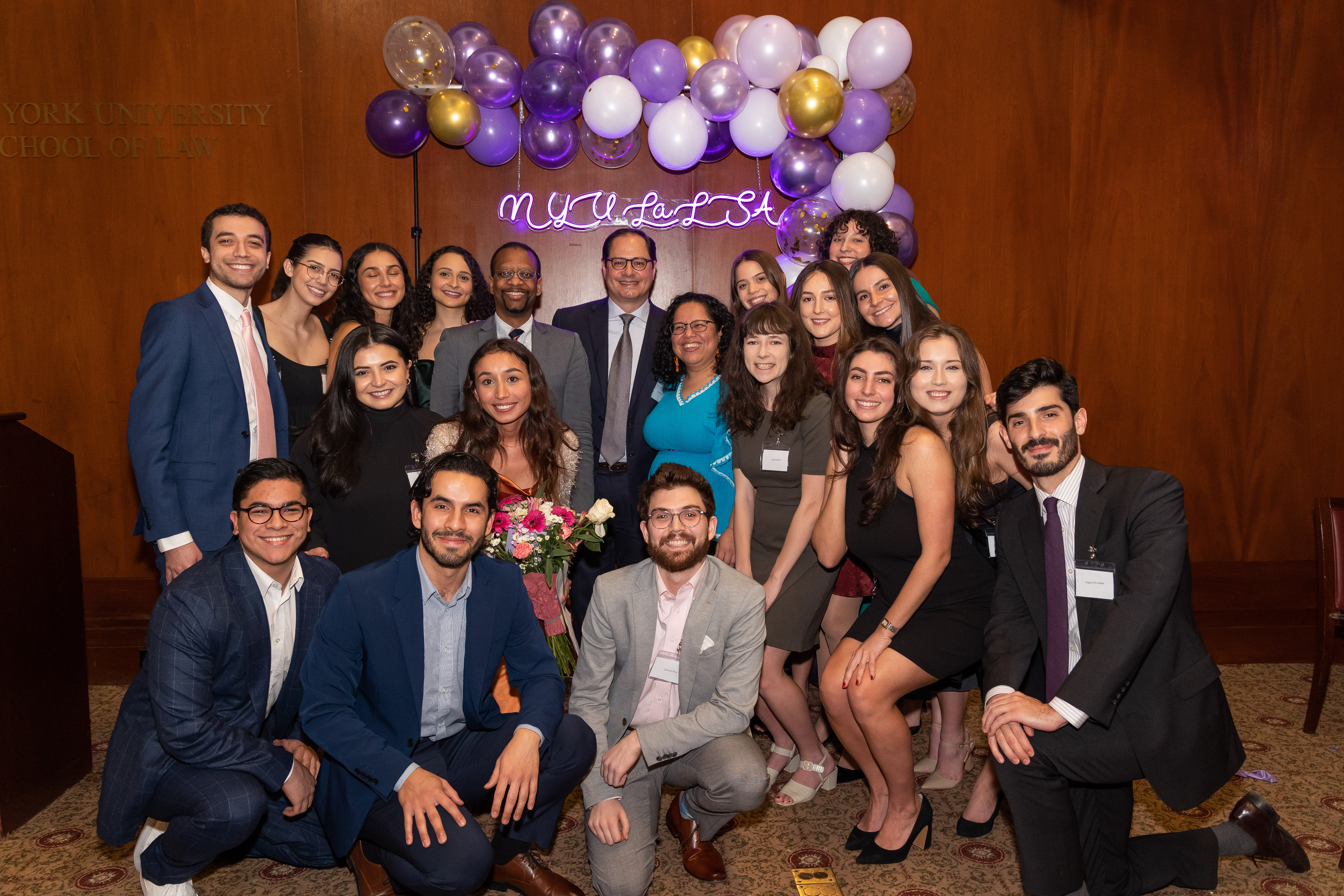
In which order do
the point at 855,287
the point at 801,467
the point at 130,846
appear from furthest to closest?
the point at 855,287, the point at 801,467, the point at 130,846

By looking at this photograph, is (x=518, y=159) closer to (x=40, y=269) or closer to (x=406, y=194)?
(x=406, y=194)

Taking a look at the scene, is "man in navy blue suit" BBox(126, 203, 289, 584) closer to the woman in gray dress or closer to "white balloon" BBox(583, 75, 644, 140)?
the woman in gray dress

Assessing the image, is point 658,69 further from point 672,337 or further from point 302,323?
point 302,323

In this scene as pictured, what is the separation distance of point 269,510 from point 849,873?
2.09 metres

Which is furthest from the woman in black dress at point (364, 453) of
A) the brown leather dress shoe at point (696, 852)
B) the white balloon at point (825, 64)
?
the white balloon at point (825, 64)

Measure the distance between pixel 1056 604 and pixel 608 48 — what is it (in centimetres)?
362

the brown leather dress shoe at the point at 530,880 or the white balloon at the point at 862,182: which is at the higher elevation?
the white balloon at the point at 862,182

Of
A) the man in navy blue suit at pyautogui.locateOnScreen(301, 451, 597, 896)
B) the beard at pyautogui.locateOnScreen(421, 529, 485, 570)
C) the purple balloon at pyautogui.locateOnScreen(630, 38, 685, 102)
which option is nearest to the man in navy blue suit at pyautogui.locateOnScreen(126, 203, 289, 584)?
the man in navy blue suit at pyautogui.locateOnScreen(301, 451, 597, 896)

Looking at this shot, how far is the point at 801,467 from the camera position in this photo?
3156 mm

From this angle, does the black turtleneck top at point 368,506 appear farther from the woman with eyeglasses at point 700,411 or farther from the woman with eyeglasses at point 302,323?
the woman with eyeglasses at point 700,411

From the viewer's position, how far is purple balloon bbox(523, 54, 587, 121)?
4.51 meters

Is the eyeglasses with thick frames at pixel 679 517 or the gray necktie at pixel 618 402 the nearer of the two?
the eyeglasses with thick frames at pixel 679 517

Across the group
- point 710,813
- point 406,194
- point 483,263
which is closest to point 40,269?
point 406,194

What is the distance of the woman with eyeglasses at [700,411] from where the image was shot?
3477 millimetres
